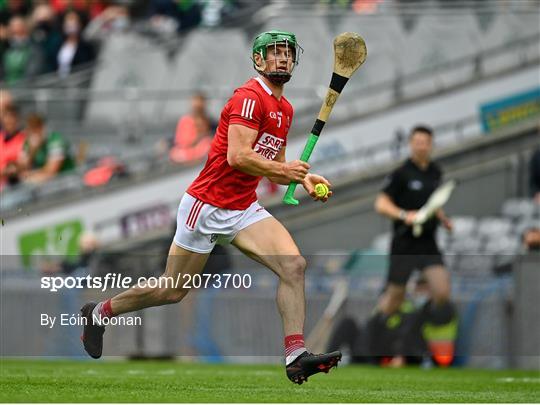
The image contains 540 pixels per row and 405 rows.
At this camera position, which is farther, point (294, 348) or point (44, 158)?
point (44, 158)

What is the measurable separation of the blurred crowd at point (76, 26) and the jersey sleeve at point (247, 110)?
11.7m

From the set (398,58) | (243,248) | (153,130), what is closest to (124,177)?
(153,130)

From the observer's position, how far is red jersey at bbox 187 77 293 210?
10.2 m

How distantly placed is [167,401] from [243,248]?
67.4 inches

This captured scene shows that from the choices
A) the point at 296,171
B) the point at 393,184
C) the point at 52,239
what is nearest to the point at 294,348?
the point at 296,171

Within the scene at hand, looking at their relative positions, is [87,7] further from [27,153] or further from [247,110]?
[247,110]

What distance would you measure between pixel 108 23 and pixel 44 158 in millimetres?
3527

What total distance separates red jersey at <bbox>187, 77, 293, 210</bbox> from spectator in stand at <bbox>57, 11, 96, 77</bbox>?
1225cm

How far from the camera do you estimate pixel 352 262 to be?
16562 millimetres

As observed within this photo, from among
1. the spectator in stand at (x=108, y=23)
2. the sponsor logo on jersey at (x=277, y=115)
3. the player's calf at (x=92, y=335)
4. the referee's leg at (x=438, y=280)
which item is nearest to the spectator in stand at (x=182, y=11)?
the spectator in stand at (x=108, y=23)

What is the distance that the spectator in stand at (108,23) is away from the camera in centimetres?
2292

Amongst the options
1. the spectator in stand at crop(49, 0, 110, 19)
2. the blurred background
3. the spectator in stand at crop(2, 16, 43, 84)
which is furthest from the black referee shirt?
the spectator in stand at crop(49, 0, 110, 19)

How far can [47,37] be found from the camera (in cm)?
2339

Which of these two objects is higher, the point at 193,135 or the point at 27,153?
the point at 193,135
